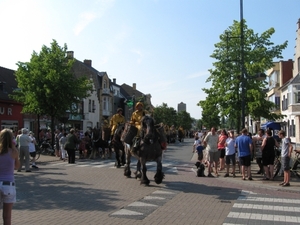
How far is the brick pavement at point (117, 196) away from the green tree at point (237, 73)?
11.0 m

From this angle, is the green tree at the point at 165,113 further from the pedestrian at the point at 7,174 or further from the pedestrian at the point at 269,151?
the pedestrian at the point at 7,174

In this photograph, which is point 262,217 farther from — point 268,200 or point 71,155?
point 71,155

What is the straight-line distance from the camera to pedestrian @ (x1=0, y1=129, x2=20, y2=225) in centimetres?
579

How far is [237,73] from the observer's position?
24.9 metres

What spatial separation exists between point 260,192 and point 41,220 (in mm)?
6846

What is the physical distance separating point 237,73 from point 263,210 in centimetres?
1721

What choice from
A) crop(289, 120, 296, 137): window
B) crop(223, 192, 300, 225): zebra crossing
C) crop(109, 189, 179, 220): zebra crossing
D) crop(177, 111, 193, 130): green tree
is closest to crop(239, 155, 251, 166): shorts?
crop(223, 192, 300, 225): zebra crossing

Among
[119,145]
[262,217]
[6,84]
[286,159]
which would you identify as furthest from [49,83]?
[262,217]

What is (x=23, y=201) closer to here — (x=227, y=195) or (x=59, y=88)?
(x=227, y=195)

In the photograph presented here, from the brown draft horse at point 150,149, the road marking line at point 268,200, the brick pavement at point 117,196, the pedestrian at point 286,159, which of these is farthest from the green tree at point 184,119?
the road marking line at point 268,200

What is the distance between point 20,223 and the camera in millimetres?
7090

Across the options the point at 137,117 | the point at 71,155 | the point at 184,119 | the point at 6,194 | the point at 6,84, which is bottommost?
the point at 71,155

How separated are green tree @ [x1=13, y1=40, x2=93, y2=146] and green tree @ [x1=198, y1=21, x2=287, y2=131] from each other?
9.81 m

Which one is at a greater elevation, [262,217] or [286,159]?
[286,159]
